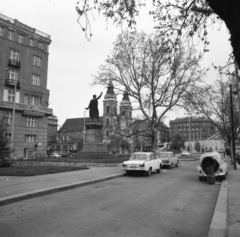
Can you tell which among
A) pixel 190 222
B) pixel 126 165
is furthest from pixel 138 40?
pixel 190 222

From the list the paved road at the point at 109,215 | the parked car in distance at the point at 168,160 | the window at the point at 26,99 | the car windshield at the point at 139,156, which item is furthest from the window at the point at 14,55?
the paved road at the point at 109,215

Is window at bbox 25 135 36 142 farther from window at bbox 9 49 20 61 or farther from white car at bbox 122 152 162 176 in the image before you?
white car at bbox 122 152 162 176

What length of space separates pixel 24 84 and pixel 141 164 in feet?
113

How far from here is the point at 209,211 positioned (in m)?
8.08

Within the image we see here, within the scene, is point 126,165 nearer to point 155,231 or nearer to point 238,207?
point 238,207

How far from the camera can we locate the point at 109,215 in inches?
286

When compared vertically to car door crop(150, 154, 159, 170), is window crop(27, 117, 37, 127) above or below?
above

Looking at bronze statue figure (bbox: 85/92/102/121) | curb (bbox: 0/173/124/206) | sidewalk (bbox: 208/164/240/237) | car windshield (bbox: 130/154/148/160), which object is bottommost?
sidewalk (bbox: 208/164/240/237)

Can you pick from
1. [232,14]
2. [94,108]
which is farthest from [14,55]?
[232,14]

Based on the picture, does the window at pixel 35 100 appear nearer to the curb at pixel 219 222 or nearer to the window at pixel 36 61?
the window at pixel 36 61

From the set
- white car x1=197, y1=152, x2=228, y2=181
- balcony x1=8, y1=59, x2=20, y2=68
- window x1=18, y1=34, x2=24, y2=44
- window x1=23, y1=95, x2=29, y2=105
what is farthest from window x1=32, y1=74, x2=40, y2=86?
white car x1=197, y1=152, x2=228, y2=181

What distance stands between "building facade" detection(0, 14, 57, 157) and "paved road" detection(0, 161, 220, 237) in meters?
35.7

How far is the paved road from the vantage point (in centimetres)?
582

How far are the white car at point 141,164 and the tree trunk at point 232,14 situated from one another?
1516 cm
